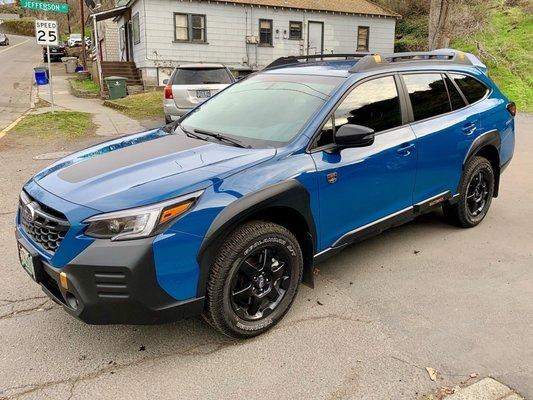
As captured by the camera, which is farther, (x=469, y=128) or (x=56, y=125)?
(x=56, y=125)

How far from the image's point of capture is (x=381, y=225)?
13.1ft

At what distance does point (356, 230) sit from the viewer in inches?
149

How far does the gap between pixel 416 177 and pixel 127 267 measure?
8.64ft

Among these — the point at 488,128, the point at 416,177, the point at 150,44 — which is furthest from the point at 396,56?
the point at 150,44

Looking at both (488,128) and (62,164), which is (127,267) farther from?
(488,128)

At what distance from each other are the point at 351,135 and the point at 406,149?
2.90 feet

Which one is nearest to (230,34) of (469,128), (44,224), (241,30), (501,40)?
(241,30)

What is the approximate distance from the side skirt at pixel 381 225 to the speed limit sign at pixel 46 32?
1210 cm

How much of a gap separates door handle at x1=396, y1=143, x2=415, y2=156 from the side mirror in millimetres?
645

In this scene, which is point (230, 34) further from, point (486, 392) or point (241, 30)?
point (486, 392)

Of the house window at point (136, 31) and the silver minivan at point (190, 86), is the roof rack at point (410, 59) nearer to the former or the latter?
the silver minivan at point (190, 86)

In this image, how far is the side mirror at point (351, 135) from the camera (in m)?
3.36

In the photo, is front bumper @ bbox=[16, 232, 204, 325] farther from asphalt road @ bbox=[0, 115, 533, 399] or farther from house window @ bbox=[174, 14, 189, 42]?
house window @ bbox=[174, 14, 189, 42]

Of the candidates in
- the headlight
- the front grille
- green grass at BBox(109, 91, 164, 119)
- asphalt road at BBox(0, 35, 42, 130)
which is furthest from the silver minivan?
the headlight
